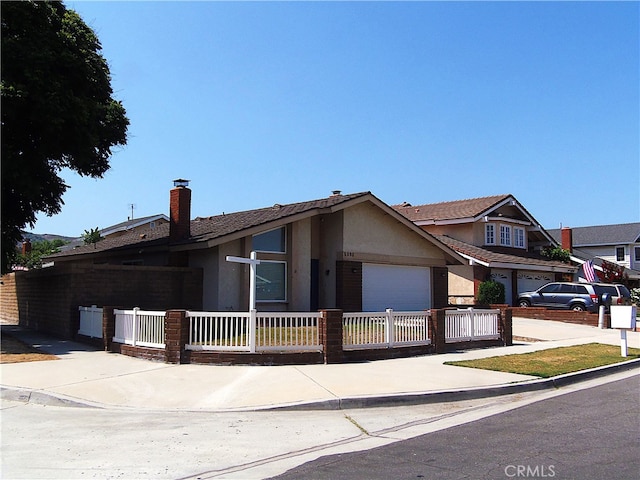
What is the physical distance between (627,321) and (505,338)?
11.4ft

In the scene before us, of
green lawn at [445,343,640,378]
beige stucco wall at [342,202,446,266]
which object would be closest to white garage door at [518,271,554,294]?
beige stucco wall at [342,202,446,266]

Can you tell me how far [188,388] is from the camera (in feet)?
34.2

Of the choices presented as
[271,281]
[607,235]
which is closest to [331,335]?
[271,281]

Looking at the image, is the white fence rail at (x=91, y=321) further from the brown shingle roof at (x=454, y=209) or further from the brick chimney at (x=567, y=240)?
the brick chimney at (x=567, y=240)

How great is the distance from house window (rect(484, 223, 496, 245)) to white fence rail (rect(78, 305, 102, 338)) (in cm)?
2472

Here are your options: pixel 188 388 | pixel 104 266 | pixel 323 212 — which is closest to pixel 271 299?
pixel 323 212

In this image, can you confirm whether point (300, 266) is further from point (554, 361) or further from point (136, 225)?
point (136, 225)

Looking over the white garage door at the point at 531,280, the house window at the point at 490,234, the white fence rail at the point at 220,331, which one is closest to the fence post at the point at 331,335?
the white fence rail at the point at 220,331

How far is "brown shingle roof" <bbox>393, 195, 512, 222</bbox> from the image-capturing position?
34812 millimetres

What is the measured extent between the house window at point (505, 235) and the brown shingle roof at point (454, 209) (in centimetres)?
182

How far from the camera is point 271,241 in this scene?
20.2m

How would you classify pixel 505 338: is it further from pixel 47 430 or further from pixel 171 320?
pixel 47 430

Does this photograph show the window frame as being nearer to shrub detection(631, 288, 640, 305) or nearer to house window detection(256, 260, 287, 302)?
shrub detection(631, 288, 640, 305)

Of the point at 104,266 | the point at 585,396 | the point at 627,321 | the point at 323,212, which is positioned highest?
the point at 323,212
